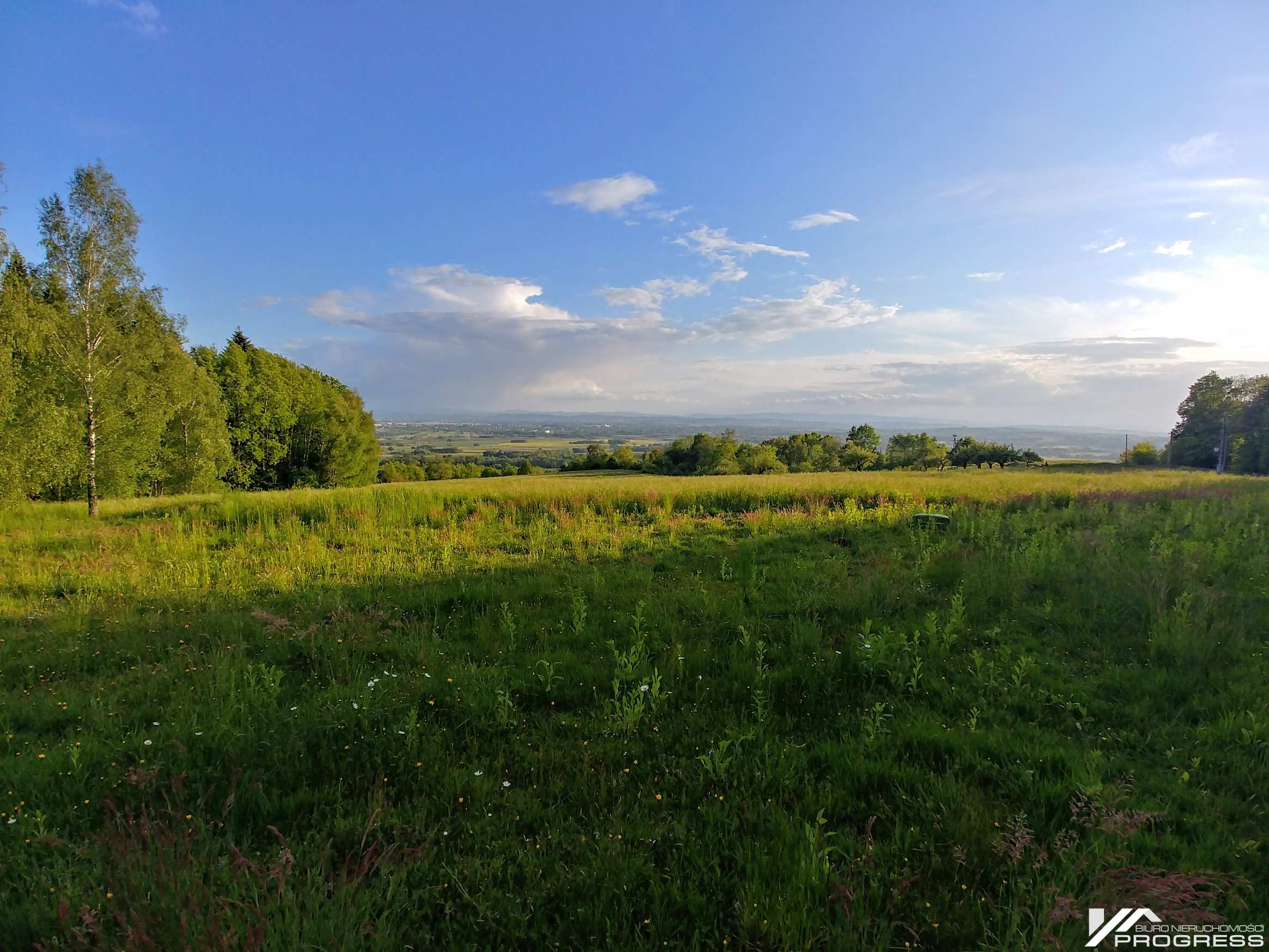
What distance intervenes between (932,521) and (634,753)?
32.5ft

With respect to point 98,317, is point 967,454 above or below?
below

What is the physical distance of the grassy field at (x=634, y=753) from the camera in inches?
91.7

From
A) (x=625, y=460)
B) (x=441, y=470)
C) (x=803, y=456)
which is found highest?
(x=803, y=456)

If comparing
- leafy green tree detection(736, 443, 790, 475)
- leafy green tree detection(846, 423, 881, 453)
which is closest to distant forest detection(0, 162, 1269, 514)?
leafy green tree detection(736, 443, 790, 475)

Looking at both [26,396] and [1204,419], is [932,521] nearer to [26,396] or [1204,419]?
[26,396]

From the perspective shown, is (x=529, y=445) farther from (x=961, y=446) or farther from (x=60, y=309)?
(x=60, y=309)

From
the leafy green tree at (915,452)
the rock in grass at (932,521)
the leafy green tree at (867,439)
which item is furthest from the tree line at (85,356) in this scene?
the leafy green tree at (867,439)

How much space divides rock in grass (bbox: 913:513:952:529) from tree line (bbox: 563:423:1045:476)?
73.0 meters

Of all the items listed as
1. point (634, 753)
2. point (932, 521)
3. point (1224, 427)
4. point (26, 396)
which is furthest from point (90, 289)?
point (1224, 427)

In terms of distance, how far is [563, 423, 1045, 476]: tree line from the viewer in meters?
89.9

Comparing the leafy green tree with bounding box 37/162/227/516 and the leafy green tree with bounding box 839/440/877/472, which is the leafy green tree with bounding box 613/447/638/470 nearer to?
the leafy green tree with bounding box 839/440/877/472

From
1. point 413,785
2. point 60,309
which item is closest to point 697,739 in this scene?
point 413,785

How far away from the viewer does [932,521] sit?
1092 centimetres

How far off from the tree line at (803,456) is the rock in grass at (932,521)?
7295 cm
